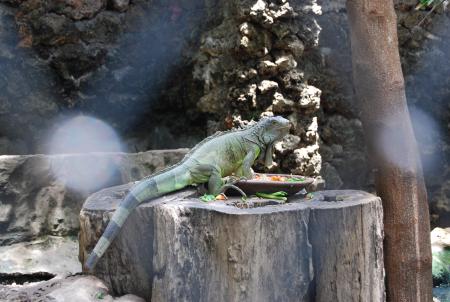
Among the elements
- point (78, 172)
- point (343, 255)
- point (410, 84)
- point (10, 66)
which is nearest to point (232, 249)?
point (343, 255)

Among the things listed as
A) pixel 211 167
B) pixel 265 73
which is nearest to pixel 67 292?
pixel 211 167

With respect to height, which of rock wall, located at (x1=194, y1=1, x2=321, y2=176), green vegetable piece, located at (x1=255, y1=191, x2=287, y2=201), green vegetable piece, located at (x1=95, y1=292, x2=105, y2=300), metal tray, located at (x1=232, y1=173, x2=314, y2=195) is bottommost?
green vegetable piece, located at (x1=95, y1=292, x2=105, y2=300)

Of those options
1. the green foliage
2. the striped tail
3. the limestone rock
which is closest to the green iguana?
the striped tail

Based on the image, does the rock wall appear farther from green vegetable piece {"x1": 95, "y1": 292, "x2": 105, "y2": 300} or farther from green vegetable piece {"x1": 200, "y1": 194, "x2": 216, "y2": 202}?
green vegetable piece {"x1": 95, "y1": 292, "x2": 105, "y2": 300}

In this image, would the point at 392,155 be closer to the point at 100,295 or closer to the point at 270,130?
the point at 270,130

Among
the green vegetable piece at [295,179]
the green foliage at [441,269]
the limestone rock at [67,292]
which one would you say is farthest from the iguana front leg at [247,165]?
the green foliage at [441,269]

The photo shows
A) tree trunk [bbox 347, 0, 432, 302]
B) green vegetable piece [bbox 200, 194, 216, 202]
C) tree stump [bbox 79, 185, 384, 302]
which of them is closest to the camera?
tree stump [bbox 79, 185, 384, 302]

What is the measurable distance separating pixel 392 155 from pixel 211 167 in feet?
5.27

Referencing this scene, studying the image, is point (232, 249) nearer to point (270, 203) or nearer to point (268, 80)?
point (270, 203)

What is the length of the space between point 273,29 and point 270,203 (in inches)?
130

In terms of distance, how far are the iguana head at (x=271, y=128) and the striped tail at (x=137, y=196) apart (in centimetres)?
62

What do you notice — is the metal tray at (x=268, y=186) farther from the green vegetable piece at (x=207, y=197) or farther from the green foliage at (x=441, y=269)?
the green foliage at (x=441, y=269)

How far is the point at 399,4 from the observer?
A: 22.1 ft

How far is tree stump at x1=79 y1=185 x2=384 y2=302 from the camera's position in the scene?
111 inches
